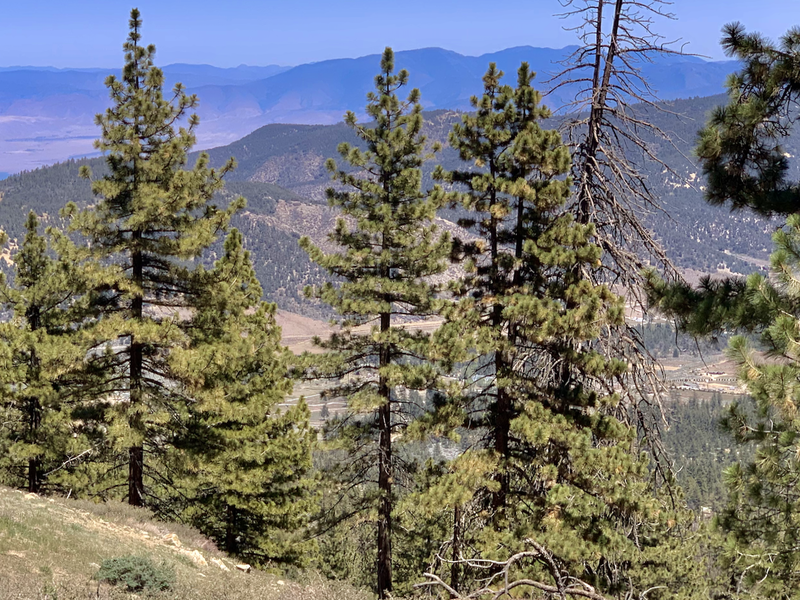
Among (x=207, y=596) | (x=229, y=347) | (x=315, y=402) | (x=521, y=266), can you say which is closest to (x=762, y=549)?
(x=521, y=266)

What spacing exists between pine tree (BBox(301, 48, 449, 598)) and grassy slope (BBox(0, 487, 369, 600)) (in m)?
3.80

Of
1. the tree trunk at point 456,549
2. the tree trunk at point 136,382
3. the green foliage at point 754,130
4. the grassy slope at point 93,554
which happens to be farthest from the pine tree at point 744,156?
the tree trunk at point 136,382

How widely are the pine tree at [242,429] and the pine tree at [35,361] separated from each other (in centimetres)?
287

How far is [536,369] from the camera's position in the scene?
11695mm

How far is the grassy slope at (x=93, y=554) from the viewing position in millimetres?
8273

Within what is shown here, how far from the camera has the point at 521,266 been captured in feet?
39.9

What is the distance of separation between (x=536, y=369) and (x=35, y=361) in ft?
43.8

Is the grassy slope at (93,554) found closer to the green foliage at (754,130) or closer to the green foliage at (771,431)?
the green foliage at (771,431)

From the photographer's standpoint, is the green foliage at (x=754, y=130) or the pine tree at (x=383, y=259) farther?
the pine tree at (x=383, y=259)

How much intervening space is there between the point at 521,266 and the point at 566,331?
184cm

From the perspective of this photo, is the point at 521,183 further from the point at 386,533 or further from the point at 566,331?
the point at 386,533

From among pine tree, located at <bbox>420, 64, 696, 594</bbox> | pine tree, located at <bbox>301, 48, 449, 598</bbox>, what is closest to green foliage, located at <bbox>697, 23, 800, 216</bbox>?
pine tree, located at <bbox>420, 64, 696, 594</bbox>

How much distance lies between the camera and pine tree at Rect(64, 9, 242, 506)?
570 inches

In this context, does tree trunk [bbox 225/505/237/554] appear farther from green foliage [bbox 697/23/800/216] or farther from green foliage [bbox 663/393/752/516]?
green foliage [bbox 663/393/752/516]
